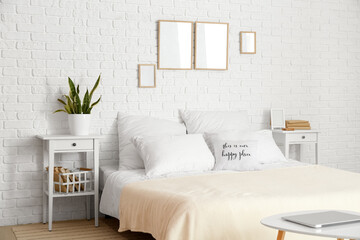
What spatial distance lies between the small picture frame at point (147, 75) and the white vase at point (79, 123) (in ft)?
2.34

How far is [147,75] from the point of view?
4.89m

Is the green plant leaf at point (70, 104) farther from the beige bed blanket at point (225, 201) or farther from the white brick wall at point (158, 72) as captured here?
the beige bed blanket at point (225, 201)

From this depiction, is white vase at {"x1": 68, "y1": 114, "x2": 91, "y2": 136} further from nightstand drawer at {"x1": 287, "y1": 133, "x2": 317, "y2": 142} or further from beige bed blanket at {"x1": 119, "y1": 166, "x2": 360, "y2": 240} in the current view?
nightstand drawer at {"x1": 287, "y1": 133, "x2": 317, "y2": 142}

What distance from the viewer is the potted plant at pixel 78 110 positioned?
4398 millimetres

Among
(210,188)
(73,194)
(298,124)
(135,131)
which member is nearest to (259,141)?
(298,124)

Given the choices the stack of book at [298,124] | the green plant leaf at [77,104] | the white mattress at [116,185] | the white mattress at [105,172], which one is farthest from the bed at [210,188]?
the green plant leaf at [77,104]

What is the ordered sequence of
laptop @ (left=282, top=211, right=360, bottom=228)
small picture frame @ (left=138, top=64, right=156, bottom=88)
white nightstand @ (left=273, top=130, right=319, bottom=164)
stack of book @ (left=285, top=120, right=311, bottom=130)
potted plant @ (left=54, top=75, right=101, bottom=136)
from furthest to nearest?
stack of book @ (left=285, top=120, right=311, bottom=130) < white nightstand @ (left=273, top=130, right=319, bottom=164) < small picture frame @ (left=138, top=64, right=156, bottom=88) < potted plant @ (left=54, top=75, right=101, bottom=136) < laptop @ (left=282, top=211, right=360, bottom=228)

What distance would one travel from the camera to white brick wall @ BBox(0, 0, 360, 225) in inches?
177

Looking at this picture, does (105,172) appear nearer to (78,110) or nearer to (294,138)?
(78,110)

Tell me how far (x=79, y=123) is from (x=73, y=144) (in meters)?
0.21

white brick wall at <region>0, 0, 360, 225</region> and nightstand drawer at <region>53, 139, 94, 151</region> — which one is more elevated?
white brick wall at <region>0, 0, 360, 225</region>

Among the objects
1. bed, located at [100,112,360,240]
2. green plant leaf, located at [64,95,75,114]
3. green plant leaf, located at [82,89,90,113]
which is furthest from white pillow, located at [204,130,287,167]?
green plant leaf, located at [64,95,75,114]

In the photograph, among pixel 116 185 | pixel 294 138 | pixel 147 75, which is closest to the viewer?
pixel 116 185

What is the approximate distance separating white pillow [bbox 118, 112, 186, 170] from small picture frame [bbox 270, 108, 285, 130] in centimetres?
109
